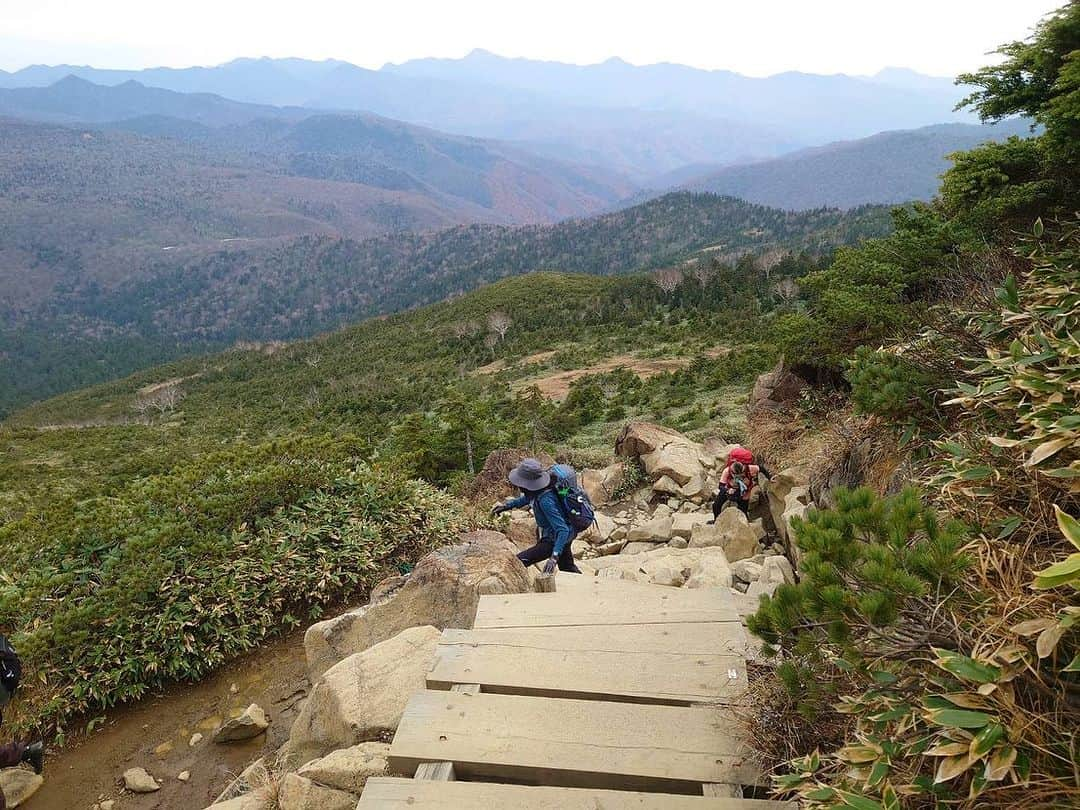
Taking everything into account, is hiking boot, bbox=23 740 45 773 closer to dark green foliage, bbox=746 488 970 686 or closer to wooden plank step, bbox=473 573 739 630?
wooden plank step, bbox=473 573 739 630

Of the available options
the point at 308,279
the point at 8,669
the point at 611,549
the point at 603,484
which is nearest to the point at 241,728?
the point at 8,669

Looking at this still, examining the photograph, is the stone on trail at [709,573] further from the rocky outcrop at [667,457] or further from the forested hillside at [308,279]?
the forested hillside at [308,279]

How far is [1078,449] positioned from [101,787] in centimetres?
562

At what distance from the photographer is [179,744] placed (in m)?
4.41

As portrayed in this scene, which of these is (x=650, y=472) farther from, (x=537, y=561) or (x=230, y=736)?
(x=230, y=736)

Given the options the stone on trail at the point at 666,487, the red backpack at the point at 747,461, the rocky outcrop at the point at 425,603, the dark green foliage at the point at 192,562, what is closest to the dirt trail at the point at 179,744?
the dark green foliage at the point at 192,562

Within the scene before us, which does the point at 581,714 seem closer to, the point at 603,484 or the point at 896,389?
the point at 896,389

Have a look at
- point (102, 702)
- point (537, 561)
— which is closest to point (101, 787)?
point (102, 702)

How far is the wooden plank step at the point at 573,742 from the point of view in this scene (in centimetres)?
233

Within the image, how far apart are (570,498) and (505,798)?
114 inches

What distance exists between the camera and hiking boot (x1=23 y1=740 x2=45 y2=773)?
4.09 metres

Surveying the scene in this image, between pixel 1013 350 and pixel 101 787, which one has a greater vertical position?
pixel 1013 350

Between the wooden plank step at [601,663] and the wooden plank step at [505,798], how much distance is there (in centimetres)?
56

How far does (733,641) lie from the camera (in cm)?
305
